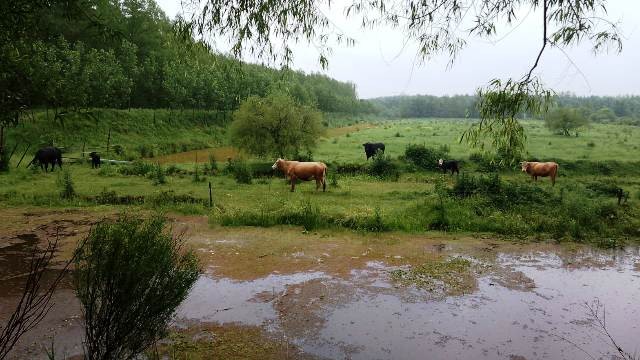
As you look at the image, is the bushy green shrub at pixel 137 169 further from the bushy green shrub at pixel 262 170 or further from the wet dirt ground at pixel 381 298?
the wet dirt ground at pixel 381 298

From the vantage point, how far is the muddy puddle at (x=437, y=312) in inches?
272

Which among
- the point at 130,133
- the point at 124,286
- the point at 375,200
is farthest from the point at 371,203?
the point at 130,133

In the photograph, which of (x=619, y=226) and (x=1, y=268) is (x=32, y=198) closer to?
(x=1, y=268)

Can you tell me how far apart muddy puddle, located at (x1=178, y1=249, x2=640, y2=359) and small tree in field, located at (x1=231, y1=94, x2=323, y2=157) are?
17024 millimetres

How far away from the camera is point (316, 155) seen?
3164cm

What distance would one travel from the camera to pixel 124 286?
184 inches

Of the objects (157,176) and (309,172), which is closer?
(309,172)

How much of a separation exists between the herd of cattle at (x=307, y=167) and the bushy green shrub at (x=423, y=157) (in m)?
0.96

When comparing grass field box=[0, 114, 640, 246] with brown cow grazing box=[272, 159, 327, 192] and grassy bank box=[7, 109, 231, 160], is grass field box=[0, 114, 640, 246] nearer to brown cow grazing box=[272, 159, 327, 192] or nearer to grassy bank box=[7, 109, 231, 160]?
brown cow grazing box=[272, 159, 327, 192]

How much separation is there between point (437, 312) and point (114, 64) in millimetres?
36685

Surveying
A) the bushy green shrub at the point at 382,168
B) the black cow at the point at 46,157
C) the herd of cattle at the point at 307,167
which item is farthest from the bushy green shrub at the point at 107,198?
the bushy green shrub at the point at 382,168

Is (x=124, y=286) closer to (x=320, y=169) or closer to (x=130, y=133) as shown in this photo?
(x=320, y=169)

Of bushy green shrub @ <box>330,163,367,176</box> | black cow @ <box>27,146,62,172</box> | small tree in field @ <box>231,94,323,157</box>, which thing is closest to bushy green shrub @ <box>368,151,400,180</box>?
bushy green shrub @ <box>330,163,367,176</box>

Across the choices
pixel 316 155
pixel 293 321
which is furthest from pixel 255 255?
pixel 316 155
